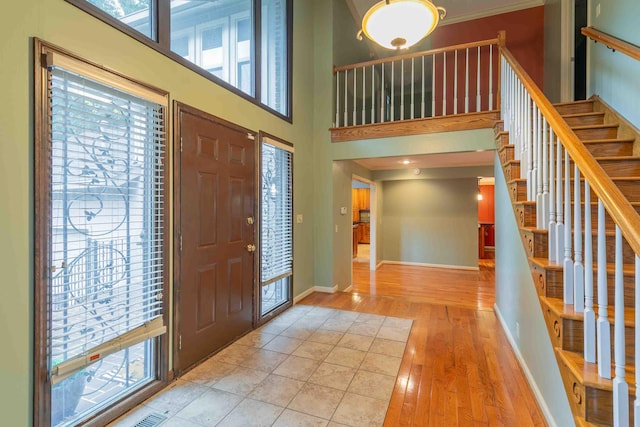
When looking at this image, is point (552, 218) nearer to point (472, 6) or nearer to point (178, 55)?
point (178, 55)

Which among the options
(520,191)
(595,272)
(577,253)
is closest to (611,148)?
(520,191)

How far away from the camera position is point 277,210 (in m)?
3.64

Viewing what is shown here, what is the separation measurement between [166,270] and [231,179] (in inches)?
40.0

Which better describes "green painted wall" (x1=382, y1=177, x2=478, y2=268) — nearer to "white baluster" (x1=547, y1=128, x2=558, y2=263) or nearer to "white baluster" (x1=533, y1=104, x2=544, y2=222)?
"white baluster" (x1=533, y1=104, x2=544, y2=222)

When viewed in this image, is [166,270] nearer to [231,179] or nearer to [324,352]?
[231,179]

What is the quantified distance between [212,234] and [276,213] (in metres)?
1.11

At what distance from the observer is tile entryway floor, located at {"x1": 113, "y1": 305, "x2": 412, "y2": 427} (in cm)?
185

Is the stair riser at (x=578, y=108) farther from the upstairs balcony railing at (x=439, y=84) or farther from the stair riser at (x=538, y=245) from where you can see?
the stair riser at (x=538, y=245)

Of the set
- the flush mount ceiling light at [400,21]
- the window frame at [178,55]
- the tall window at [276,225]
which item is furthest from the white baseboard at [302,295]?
the flush mount ceiling light at [400,21]

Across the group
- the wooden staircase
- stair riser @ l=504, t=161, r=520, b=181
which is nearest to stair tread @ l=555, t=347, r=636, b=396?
the wooden staircase

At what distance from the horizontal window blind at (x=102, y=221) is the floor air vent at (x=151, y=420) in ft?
1.49

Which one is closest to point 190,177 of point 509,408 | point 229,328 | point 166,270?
point 166,270

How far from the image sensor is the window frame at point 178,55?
1.82 meters

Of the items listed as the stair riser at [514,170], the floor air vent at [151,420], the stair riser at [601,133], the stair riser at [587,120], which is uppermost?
the stair riser at [587,120]
